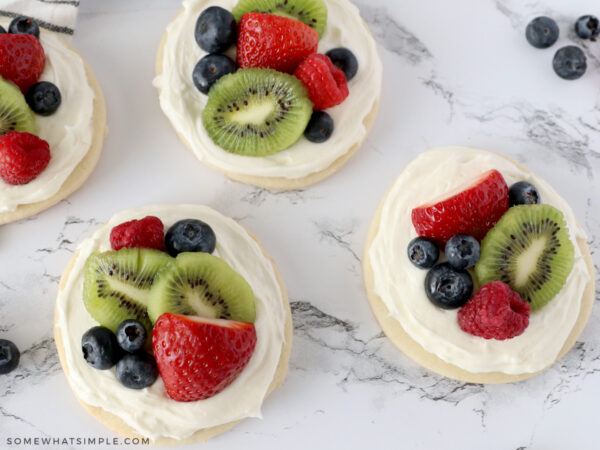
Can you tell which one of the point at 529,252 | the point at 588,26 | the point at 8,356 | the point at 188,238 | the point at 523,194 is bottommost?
the point at 8,356

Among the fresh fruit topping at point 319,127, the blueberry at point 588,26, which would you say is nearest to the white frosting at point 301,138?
the fresh fruit topping at point 319,127

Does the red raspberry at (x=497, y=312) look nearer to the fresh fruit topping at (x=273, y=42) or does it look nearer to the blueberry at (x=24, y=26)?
the fresh fruit topping at (x=273, y=42)

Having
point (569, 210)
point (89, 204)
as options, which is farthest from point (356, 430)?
point (89, 204)

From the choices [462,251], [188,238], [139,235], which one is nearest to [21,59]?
[139,235]

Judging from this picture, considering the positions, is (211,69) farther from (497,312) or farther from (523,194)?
(497,312)

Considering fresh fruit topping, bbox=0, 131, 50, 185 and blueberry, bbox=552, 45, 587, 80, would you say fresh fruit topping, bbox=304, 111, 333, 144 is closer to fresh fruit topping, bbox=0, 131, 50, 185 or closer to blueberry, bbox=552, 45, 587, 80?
fresh fruit topping, bbox=0, 131, 50, 185

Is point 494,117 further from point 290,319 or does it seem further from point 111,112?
point 111,112

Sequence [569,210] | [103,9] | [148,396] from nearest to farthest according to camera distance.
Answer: [148,396]
[569,210]
[103,9]
